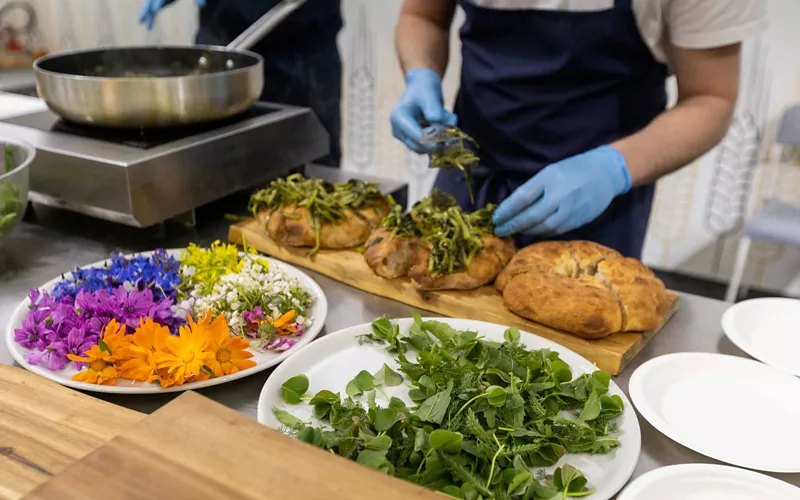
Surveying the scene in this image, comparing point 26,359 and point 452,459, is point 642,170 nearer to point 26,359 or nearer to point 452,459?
point 452,459

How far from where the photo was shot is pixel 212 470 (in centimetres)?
63

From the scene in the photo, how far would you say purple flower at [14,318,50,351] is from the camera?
1.12m

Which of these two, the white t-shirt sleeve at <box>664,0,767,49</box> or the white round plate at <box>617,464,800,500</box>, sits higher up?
the white t-shirt sleeve at <box>664,0,767,49</box>

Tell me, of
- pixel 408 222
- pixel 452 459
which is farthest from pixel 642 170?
pixel 452 459

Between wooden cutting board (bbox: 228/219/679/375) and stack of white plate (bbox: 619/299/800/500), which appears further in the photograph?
wooden cutting board (bbox: 228/219/679/375)

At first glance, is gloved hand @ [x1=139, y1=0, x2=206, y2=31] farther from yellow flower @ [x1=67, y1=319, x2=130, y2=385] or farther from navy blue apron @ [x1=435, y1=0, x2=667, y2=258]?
yellow flower @ [x1=67, y1=319, x2=130, y2=385]

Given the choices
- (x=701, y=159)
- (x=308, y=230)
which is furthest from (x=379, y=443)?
(x=701, y=159)

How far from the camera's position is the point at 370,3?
377 cm

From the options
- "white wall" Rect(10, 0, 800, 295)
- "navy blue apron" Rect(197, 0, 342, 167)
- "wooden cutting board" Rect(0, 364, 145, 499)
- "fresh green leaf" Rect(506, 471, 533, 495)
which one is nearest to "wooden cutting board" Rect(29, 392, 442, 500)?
"wooden cutting board" Rect(0, 364, 145, 499)

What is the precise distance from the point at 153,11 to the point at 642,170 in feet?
5.47

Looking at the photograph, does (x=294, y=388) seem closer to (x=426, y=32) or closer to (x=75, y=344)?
(x=75, y=344)

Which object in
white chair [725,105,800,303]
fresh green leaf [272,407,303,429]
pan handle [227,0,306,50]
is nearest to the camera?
fresh green leaf [272,407,303,429]

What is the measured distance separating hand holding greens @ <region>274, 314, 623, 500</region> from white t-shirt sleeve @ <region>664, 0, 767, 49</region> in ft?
2.80

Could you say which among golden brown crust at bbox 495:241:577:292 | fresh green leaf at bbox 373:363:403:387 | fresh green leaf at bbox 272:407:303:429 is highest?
golden brown crust at bbox 495:241:577:292
